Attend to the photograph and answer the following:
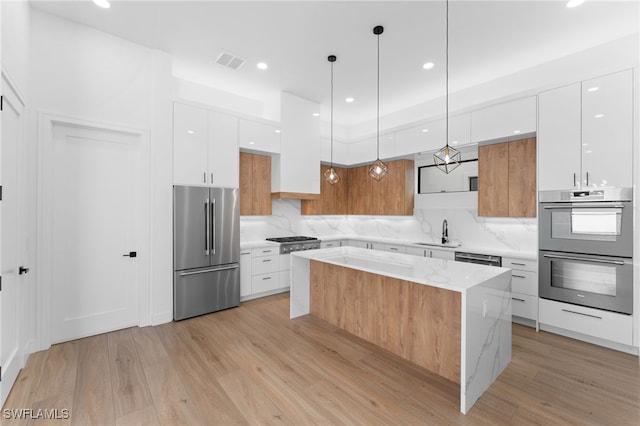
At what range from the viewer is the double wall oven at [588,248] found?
9.70 feet

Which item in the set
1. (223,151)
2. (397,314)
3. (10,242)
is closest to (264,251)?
(223,151)

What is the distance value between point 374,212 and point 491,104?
2.67m

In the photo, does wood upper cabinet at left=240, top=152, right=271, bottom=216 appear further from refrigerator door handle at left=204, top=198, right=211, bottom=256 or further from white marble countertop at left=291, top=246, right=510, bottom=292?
white marble countertop at left=291, top=246, right=510, bottom=292

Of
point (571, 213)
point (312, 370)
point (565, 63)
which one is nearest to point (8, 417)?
point (312, 370)

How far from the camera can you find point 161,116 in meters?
3.71

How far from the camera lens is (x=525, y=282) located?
3633mm

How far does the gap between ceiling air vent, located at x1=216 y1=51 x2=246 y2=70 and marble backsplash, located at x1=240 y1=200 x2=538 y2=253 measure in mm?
2434

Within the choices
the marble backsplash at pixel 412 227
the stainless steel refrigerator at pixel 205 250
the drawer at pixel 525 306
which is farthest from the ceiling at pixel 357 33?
the drawer at pixel 525 306

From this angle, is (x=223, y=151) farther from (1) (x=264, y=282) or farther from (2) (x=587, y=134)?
(2) (x=587, y=134)

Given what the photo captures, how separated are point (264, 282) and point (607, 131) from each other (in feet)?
15.6

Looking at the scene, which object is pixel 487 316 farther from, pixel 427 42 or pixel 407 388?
pixel 427 42

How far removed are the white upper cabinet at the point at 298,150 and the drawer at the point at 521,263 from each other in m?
3.23

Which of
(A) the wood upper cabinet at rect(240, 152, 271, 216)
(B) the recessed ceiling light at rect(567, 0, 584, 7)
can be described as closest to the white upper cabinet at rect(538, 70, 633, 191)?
(B) the recessed ceiling light at rect(567, 0, 584, 7)

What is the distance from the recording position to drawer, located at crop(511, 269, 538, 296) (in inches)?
140
